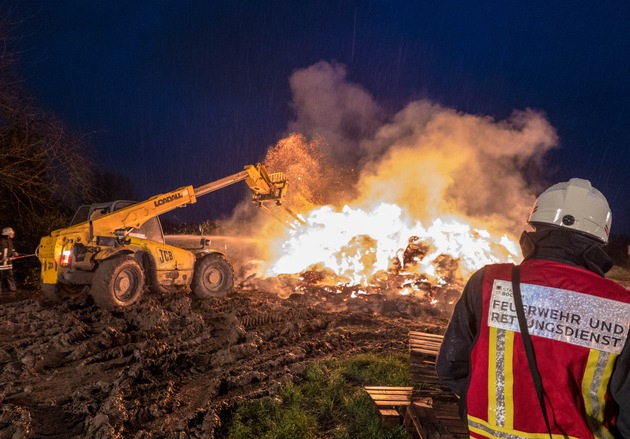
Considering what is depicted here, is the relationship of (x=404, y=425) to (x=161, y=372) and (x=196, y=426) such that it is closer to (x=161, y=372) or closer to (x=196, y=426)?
(x=196, y=426)

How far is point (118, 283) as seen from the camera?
919 centimetres

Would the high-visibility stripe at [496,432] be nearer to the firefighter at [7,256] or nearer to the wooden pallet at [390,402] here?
the wooden pallet at [390,402]

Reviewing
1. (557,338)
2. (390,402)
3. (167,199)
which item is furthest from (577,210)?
(167,199)

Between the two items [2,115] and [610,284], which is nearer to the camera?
[610,284]

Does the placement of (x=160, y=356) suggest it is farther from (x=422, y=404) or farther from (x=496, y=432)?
(x=496, y=432)

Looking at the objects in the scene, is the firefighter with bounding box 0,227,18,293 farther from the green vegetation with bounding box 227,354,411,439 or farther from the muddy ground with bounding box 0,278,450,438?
the green vegetation with bounding box 227,354,411,439

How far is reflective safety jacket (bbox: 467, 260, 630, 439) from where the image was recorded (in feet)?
6.02

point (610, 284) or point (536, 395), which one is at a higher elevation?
point (610, 284)

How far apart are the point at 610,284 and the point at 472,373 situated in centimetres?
72

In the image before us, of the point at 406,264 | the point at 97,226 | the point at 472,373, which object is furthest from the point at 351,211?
the point at 472,373

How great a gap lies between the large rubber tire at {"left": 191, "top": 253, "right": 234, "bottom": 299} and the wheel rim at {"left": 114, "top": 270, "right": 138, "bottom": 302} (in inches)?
72.7

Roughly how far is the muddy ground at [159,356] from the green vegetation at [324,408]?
227 millimetres

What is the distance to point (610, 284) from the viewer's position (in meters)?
1.85

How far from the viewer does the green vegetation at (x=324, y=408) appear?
4211mm
